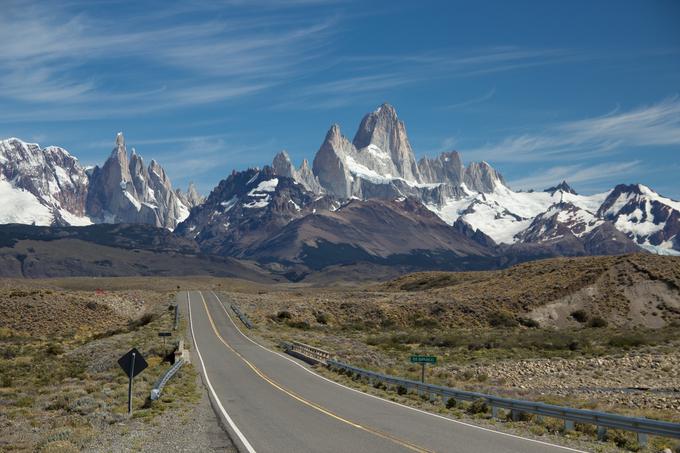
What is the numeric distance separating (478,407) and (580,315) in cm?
6666

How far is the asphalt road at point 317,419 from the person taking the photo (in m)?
19.6

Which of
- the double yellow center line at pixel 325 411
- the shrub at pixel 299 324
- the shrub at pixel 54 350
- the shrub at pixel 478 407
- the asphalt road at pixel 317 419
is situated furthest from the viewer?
the shrub at pixel 299 324

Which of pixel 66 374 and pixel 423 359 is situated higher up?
pixel 423 359

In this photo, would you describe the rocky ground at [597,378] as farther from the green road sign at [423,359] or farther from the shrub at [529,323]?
the shrub at [529,323]

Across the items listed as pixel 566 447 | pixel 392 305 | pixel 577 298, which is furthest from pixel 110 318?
pixel 566 447

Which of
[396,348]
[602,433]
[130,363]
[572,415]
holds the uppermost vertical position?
[572,415]

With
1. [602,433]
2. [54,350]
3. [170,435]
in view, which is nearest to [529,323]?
[54,350]

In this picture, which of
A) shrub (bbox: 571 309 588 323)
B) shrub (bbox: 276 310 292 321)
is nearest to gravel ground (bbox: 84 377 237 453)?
shrub (bbox: 276 310 292 321)

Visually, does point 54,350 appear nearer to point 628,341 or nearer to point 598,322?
point 628,341

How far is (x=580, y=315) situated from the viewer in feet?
291

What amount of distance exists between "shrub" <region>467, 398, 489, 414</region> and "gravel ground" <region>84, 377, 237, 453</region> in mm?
9352

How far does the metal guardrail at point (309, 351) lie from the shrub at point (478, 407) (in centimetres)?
1869

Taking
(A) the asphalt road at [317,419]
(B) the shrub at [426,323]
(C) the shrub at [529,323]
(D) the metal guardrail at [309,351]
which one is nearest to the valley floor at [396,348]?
(C) the shrub at [529,323]

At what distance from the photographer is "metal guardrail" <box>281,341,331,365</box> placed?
47.4 metres
